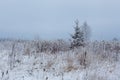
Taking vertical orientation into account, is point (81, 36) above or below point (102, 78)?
above

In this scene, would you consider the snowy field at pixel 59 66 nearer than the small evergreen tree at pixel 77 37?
Yes

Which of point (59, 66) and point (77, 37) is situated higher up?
point (77, 37)

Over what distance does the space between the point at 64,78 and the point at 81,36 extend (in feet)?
38.5

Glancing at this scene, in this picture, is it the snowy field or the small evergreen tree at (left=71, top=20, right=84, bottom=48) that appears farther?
the small evergreen tree at (left=71, top=20, right=84, bottom=48)

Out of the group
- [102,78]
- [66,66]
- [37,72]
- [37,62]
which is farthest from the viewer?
[37,62]

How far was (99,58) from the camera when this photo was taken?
11.5 metres

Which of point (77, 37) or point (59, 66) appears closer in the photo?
point (59, 66)

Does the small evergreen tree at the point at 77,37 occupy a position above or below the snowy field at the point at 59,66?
above

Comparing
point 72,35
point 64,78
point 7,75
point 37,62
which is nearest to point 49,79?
point 64,78

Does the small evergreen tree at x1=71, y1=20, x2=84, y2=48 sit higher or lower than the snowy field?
higher

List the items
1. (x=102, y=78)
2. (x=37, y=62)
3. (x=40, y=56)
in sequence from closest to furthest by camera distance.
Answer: (x=102, y=78) < (x=37, y=62) < (x=40, y=56)

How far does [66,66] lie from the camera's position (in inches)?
409

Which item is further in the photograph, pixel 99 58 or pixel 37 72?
pixel 99 58

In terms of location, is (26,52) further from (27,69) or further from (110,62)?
(110,62)
